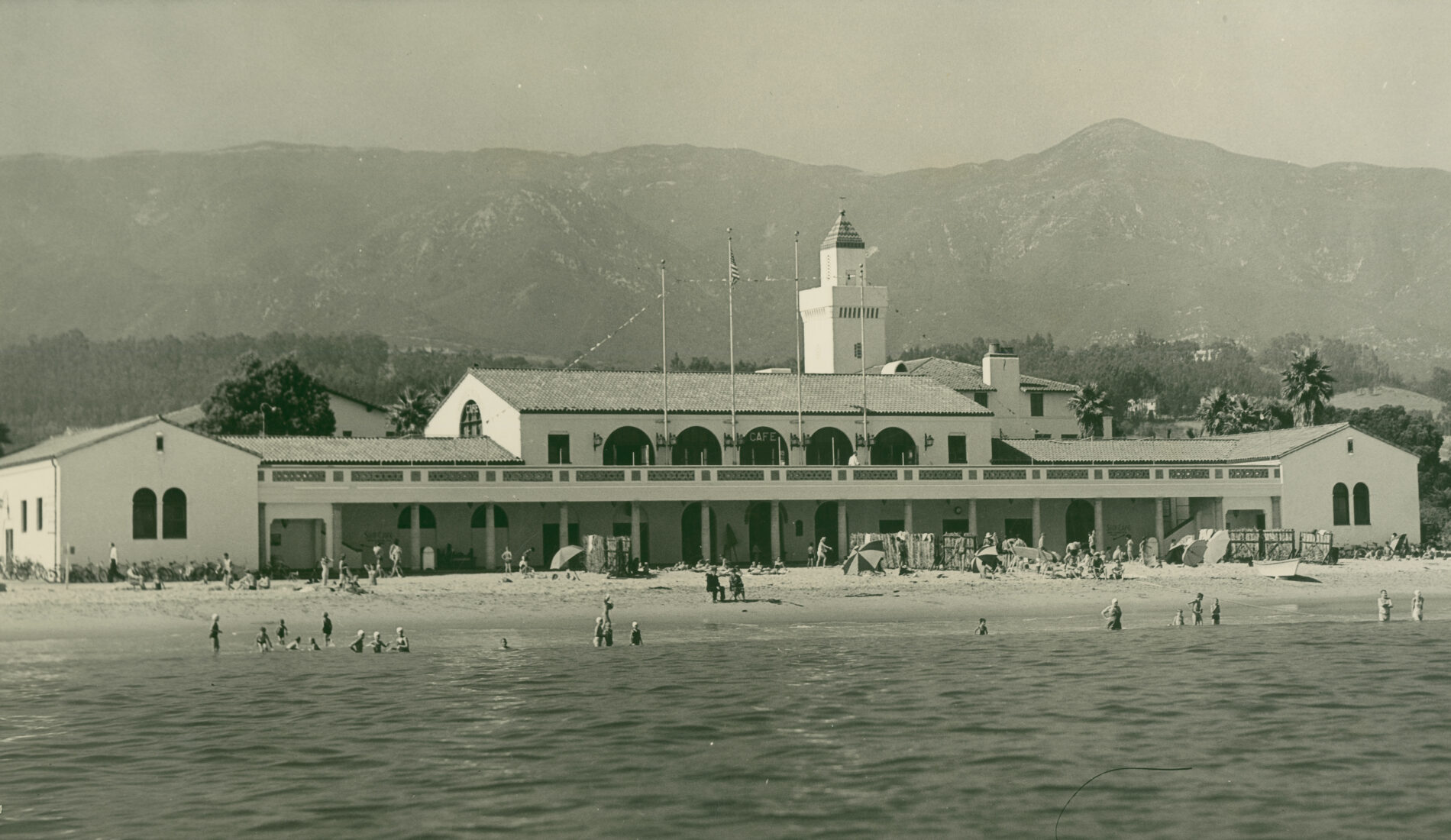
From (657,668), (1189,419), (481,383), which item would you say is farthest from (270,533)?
(1189,419)

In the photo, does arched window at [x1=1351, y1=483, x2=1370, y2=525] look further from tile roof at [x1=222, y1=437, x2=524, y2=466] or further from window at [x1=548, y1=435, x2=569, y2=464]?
tile roof at [x1=222, y1=437, x2=524, y2=466]

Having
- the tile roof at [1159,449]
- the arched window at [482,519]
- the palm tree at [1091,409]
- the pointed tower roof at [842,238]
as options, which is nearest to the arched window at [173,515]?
the arched window at [482,519]

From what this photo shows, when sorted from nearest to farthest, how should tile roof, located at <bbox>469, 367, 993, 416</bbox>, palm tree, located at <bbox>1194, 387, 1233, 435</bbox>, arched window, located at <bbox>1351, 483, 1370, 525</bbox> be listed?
tile roof, located at <bbox>469, 367, 993, 416</bbox>, arched window, located at <bbox>1351, 483, 1370, 525</bbox>, palm tree, located at <bbox>1194, 387, 1233, 435</bbox>

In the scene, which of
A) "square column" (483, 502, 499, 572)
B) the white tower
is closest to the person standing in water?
"square column" (483, 502, 499, 572)

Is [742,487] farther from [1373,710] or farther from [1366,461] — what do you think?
[1373,710]

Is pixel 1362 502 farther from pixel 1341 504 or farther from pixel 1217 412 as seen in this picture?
pixel 1217 412

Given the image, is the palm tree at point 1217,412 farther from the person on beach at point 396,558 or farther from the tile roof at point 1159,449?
the person on beach at point 396,558
